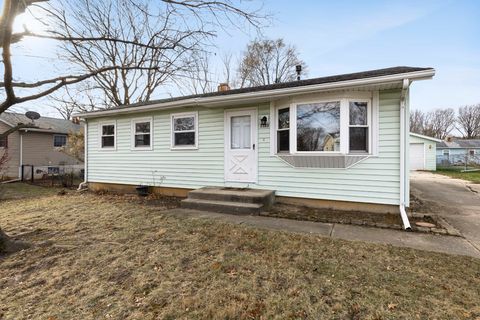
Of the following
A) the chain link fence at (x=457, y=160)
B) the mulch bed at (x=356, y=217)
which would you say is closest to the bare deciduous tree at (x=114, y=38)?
the mulch bed at (x=356, y=217)

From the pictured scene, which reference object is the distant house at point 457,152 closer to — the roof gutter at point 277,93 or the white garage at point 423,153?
the white garage at point 423,153

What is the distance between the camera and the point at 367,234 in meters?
4.27

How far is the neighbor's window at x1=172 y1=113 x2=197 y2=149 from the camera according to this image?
25.7ft

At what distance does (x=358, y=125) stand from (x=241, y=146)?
311cm

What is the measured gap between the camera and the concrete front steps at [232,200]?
5.84 meters

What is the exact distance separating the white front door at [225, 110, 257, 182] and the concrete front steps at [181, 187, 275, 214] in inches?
19.6

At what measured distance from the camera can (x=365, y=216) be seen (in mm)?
5320

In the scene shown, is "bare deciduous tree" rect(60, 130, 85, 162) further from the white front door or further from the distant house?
the distant house

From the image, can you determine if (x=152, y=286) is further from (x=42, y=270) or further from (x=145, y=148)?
(x=145, y=148)

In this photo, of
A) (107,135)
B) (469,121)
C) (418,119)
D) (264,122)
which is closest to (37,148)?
(107,135)

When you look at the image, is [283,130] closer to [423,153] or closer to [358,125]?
[358,125]

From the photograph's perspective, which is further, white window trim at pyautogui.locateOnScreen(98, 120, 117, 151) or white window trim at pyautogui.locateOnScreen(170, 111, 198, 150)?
white window trim at pyautogui.locateOnScreen(98, 120, 117, 151)

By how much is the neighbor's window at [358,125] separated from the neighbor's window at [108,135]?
8299 mm

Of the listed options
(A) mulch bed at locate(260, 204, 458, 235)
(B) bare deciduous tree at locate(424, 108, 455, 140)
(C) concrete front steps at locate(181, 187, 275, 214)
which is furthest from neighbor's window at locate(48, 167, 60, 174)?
(B) bare deciduous tree at locate(424, 108, 455, 140)
